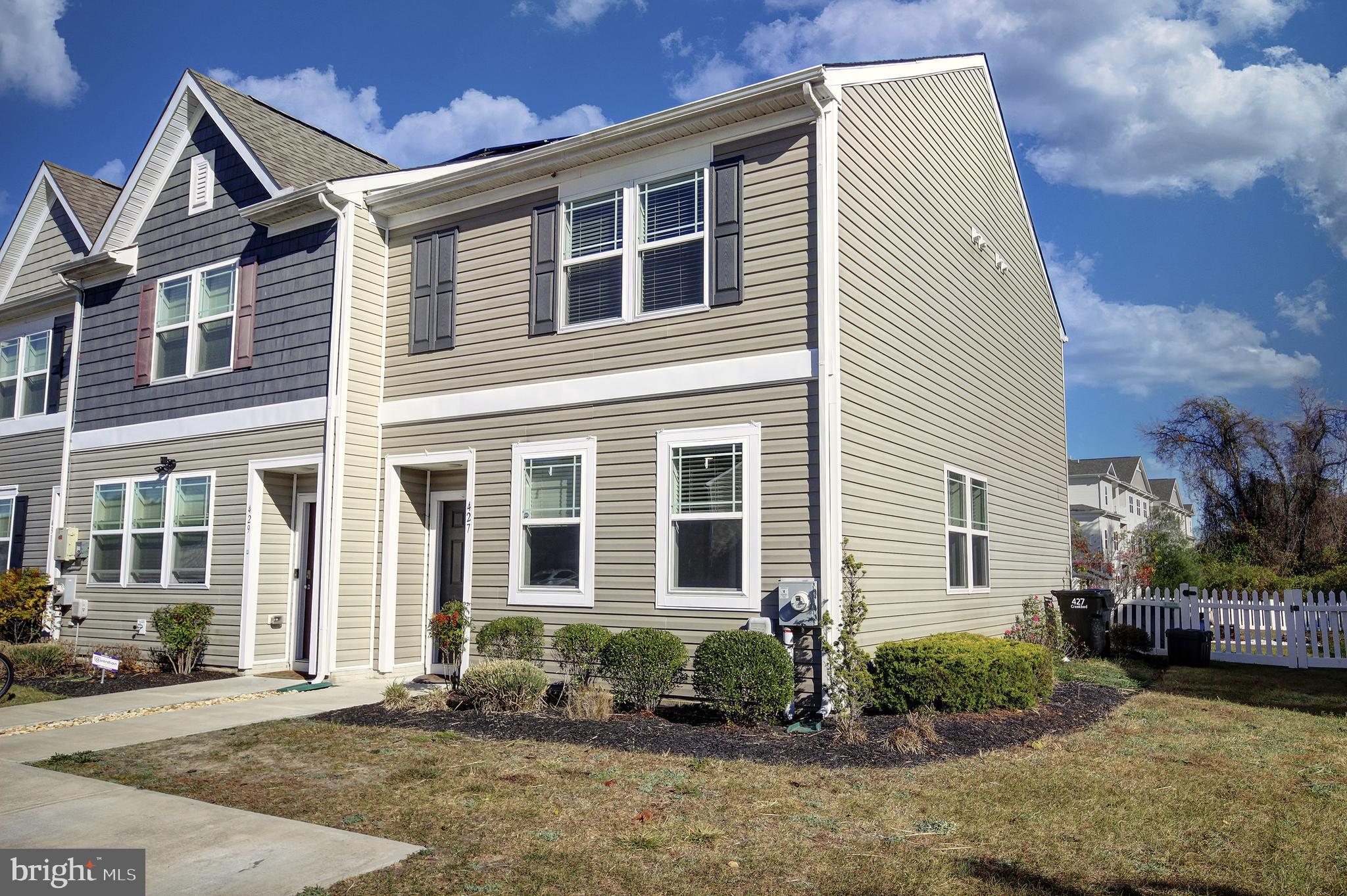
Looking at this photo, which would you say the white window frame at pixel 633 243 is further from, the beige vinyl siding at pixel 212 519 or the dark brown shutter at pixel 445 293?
the beige vinyl siding at pixel 212 519

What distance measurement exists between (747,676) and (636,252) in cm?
464

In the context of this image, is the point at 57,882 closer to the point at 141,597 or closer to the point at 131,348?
the point at 141,597

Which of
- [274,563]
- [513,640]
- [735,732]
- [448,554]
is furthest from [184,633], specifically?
[735,732]

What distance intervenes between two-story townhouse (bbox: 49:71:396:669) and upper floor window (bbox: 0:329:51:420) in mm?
1985

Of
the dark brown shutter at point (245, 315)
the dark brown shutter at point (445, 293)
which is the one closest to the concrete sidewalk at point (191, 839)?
the dark brown shutter at point (445, 293)

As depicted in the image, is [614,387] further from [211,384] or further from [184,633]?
[184,633]

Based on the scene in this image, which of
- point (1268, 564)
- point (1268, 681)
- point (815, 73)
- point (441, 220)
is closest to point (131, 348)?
point (441, 220)

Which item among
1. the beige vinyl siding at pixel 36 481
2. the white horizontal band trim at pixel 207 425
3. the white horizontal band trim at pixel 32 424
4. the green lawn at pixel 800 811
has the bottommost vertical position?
the green lawn at pixel 800 811

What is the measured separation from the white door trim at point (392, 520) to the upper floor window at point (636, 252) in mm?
2143

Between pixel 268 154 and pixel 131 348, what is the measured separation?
3.82m

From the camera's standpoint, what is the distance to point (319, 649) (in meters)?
11.2

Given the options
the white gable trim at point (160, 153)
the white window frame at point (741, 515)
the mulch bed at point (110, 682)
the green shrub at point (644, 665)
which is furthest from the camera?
the white gable trim at point (160, 153)

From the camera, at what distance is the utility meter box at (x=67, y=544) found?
1406 centimetres

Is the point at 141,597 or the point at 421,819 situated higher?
the point at 141,597
